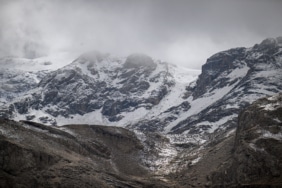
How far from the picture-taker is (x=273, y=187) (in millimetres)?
197250
